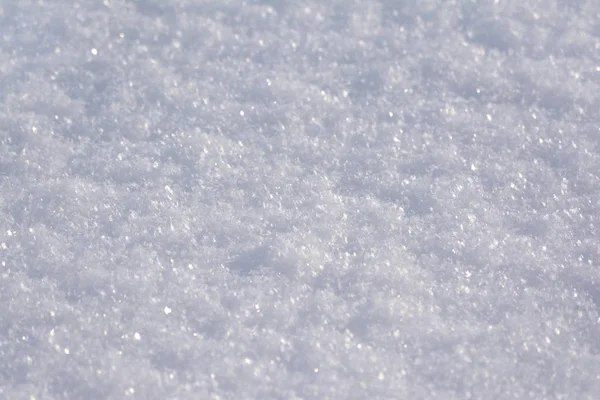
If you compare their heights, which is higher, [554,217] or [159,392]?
[554,217]

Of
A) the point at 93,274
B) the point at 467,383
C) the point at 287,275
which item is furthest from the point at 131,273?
the point at 467,383

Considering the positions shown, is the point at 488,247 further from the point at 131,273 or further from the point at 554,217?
the point at 131,273

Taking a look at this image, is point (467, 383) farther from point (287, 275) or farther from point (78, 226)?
point (78, 226)

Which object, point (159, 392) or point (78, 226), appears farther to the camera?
point (78, 226)

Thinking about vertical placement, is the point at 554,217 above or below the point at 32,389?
above

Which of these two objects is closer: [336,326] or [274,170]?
[336,326]

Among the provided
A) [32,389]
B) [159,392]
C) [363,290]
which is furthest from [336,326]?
[32,389]
